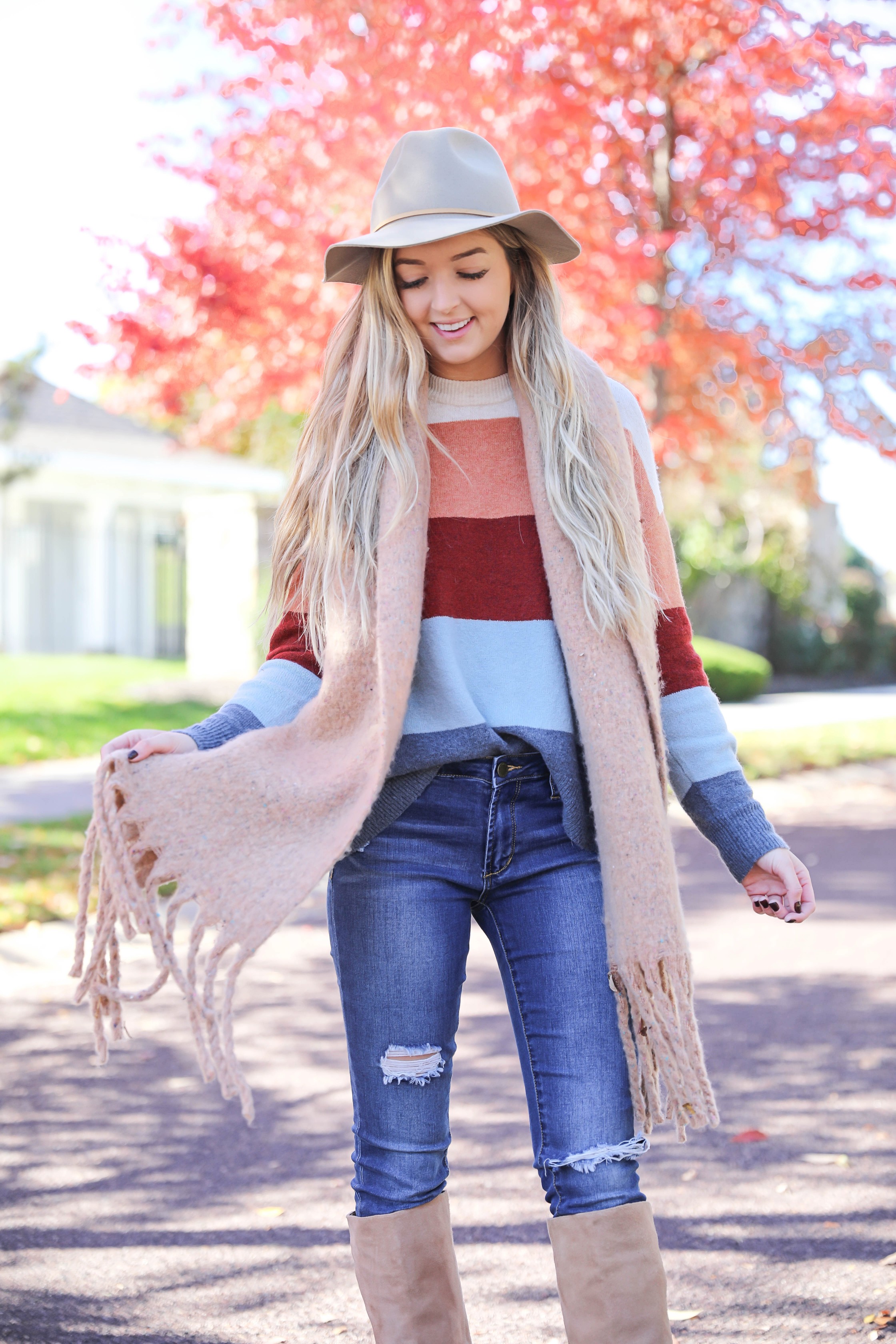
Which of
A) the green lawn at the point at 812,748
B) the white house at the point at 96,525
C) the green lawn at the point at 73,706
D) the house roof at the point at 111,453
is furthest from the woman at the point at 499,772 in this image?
the house roof at the point at 111,453

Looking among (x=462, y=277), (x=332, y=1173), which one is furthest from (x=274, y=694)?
(x=332, y=1173)

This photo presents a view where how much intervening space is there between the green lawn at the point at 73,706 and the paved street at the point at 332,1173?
4207mm

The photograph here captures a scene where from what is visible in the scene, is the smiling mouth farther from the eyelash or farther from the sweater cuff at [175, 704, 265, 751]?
the sweater cuff at [175, 704, 265, 751]

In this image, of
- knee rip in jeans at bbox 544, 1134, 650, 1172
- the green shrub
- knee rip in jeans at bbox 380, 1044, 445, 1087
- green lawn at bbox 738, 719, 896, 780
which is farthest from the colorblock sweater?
the green shrub

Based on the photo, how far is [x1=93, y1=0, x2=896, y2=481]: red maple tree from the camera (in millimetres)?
7441

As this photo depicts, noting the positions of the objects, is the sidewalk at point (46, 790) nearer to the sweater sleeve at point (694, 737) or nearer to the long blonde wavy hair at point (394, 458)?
the long blonde wavy hair at point (394, 458)

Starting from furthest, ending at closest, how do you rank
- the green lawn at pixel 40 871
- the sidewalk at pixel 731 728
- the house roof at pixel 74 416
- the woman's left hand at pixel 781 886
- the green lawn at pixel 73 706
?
the house roof at pixel 74 416 → the green lawn at pixel 73 706 → the sidewalk at pixel 731 728 → the green lawn at pixel 40 871 → the woman's left hand at pixel 781 886

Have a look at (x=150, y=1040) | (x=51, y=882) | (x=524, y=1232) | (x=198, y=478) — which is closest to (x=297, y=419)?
(x=198, y=478)

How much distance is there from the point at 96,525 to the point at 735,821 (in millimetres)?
20758

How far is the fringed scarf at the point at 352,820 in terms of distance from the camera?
1976mm

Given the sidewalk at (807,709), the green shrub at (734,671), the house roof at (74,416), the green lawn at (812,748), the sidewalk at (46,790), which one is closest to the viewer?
the sidewalk at (46,790)

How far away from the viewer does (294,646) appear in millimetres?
2213

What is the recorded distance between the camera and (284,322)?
27.9 feet

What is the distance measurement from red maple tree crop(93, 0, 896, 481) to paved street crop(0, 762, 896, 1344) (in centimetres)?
432
